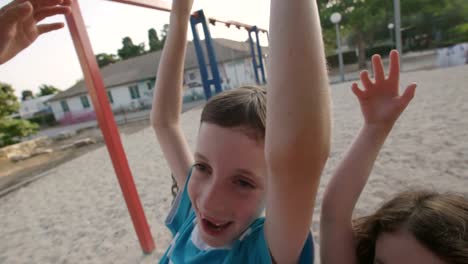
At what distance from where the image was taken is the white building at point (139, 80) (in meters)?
18.8

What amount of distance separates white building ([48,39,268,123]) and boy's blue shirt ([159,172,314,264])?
1632 centimetres

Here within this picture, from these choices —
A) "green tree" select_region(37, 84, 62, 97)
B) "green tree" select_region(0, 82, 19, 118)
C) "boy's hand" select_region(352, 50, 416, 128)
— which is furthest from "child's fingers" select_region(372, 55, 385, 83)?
"green tree" select_region(37, 84, 62, 97)

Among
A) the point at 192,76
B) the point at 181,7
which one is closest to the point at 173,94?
the point at 181,7

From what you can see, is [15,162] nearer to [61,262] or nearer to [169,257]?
[61,262]

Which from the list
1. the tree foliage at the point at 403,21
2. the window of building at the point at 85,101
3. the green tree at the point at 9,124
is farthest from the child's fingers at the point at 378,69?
the window of building at the point at 85,101

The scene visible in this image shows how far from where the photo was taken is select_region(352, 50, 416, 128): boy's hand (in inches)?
25.3

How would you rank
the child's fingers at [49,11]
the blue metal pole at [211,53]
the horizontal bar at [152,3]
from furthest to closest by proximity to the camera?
1. the blue metal pole at [211,53]
2. the horizontal bar at [152,3]
3. the child's fingers at [49,11]

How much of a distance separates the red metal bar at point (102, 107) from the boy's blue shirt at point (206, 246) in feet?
3.35

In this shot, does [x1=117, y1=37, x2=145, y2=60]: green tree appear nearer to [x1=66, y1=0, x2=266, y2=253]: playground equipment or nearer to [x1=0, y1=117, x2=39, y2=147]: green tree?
[x1=0, y1=117, x2=39, y2=147]: green tree

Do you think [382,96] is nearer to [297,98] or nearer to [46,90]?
[297,98]

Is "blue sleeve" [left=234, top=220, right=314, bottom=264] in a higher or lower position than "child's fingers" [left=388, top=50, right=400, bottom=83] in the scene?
lower

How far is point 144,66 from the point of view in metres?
24.7

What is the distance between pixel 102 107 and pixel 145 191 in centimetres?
216

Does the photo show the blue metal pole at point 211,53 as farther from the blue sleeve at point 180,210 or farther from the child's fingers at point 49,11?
the blue sleeve at point 180,210
